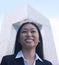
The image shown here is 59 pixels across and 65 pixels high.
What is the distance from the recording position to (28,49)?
3.09 m

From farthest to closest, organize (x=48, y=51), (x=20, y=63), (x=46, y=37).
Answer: (x=46, y=37), (x=48, y=51), (x=20, y=63)

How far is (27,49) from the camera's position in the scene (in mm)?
3086

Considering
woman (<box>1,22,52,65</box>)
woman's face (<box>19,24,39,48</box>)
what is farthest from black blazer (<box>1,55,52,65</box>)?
woman's face (<box>19,24,39,48</box>)

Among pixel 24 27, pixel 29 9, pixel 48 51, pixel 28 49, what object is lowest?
pixel 48 51

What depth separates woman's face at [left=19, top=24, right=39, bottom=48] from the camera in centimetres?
304

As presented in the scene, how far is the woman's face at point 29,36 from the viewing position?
3043 mm

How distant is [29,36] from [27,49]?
15cm

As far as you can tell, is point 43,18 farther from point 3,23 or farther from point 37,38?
point 37,38

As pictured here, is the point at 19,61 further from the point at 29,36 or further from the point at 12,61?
the point at 29,36

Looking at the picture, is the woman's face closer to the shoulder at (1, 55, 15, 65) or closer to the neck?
the neck

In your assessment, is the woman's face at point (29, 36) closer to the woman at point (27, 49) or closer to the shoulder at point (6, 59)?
the woman at point (27, 49)

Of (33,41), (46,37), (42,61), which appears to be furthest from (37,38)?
(46,37)

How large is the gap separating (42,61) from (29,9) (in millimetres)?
13153

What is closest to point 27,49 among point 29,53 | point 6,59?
point 29,53
